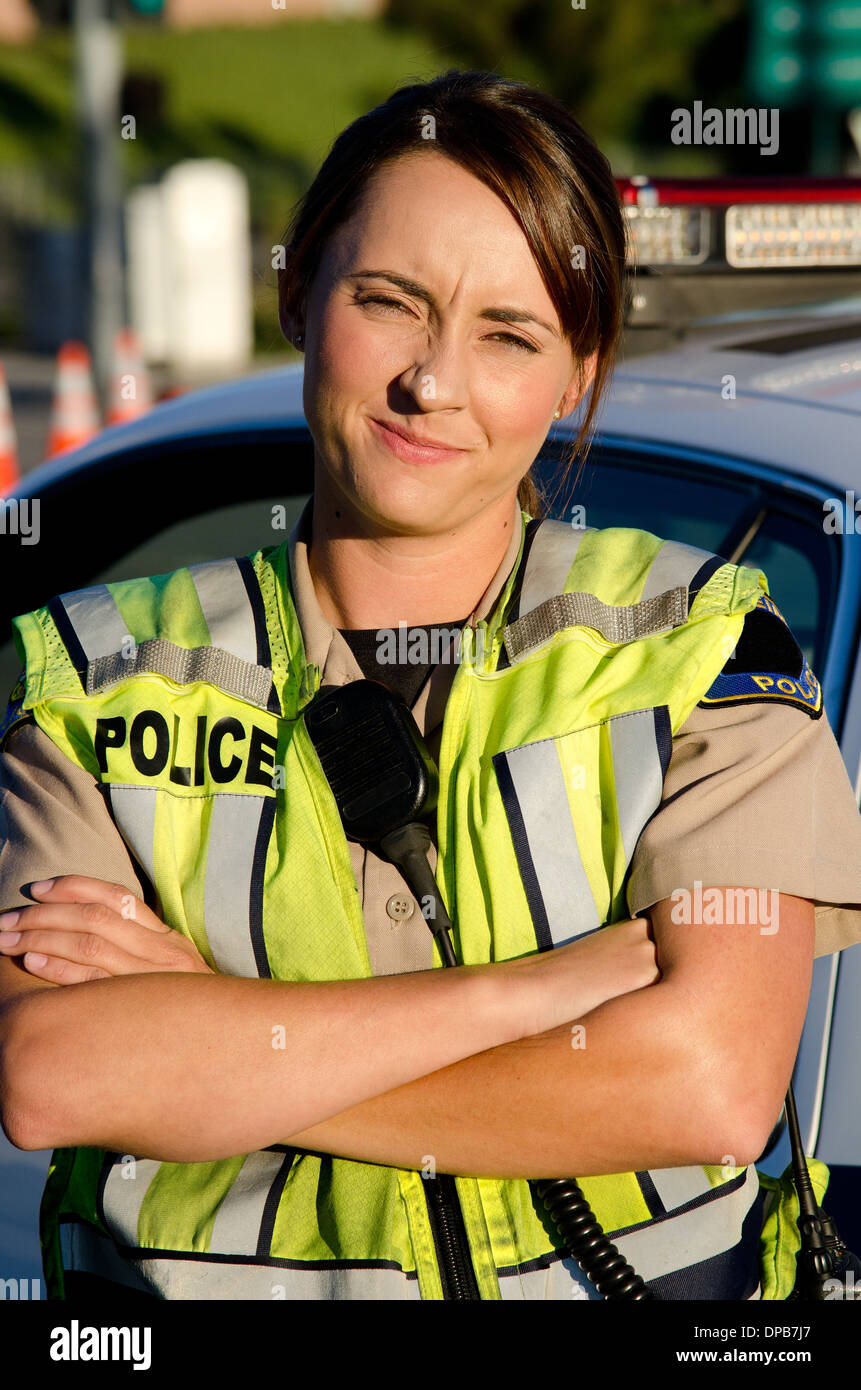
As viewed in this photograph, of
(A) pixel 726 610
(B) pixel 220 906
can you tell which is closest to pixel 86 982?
(B) pixel 220 906

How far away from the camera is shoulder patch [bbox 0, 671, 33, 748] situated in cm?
176

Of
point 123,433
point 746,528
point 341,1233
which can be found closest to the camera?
point 341,1233

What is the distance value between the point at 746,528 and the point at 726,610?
2.08 feet

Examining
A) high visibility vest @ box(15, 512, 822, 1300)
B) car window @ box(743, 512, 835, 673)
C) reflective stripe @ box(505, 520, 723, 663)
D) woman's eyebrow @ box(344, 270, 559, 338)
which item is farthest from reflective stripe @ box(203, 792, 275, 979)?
car window @ box(743, 512, 835, 673)

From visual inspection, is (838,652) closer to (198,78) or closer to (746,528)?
(746,528)

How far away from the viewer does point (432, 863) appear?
1715mm

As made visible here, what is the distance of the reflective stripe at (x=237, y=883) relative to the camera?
5.43 feet

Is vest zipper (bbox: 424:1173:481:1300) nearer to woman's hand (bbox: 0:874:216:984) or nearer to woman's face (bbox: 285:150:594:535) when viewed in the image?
woman's hand (bbox: 0:874:216:984)

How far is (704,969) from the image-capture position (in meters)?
1.61

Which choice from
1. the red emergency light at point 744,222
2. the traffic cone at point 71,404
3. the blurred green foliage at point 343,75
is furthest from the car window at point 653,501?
the blurred green foliage at point 343,75

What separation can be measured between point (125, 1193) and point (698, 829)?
2.27 ft

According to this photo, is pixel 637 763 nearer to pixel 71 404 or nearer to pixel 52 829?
pixel 52 829

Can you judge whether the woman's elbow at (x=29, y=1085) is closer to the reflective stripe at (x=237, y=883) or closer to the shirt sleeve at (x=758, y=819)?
the reflective stripe at (x=237, y=883)

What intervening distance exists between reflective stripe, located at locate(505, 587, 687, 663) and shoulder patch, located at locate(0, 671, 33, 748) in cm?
53
